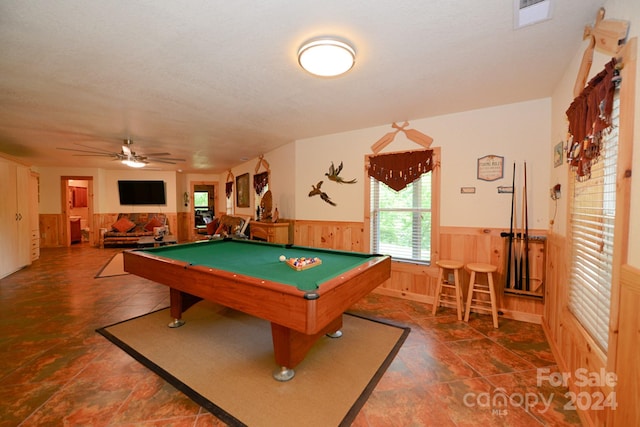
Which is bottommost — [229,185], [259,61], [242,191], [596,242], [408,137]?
[596,242]

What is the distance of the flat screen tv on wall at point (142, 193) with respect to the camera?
8.10 m

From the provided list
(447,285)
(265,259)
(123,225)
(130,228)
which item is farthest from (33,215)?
(447,285)

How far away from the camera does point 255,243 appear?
3262mm

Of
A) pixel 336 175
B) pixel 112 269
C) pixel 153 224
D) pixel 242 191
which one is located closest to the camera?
pixel 336 175

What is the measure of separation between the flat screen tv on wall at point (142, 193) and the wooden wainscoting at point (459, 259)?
6.89 metres

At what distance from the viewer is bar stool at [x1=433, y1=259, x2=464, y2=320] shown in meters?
2.84

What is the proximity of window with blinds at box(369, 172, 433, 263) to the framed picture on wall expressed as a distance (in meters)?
4.13

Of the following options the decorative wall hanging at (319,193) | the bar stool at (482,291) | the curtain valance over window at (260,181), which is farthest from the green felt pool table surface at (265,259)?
the curtain valance over window at (260,181)

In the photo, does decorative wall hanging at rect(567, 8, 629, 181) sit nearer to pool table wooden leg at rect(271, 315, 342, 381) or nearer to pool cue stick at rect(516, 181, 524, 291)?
pool cue stick at rect(516, 181, 524, 291)

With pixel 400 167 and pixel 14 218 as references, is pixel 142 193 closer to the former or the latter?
pixel 14 218

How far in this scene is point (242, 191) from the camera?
7.18m

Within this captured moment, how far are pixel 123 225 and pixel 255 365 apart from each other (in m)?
7.92

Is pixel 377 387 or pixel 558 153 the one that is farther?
pixel 558 153

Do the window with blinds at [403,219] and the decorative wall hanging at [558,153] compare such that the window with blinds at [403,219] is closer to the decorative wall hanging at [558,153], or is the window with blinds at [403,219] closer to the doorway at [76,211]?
the decorative wall hanging at [558,153]
